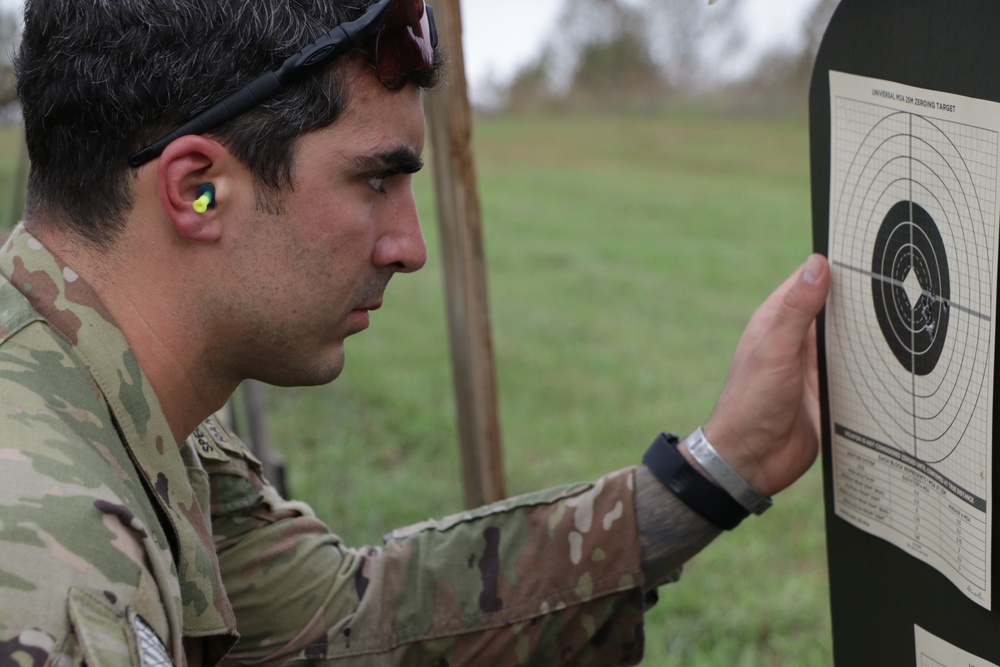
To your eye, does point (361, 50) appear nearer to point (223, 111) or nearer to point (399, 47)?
point (399, 47)

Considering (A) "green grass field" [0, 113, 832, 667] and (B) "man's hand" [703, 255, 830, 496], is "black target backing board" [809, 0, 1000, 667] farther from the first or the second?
(A) "green grass field" [0, 113, 832, 667]

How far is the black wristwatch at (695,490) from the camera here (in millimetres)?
1598

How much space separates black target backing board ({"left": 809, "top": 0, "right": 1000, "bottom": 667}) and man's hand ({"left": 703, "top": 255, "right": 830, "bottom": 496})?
0.06m

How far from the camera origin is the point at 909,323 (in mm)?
1302

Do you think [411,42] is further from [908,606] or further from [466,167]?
[908,606]

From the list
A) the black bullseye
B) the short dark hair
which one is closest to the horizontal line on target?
the black bullseye

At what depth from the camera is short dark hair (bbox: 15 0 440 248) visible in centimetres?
126

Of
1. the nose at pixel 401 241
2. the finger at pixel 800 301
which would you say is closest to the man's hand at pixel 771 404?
the finger at pixel 800 301

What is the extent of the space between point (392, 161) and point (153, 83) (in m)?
0.29

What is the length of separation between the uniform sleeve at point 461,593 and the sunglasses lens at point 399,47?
0.66m

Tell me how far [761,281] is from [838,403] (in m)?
5.43

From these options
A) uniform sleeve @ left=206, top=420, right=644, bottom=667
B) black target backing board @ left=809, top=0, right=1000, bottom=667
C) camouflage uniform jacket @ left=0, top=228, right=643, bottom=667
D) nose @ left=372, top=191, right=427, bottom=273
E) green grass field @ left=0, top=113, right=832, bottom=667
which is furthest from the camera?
green grass field @ left=0, top=113, right=832, bottom=667

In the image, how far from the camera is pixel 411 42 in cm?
136

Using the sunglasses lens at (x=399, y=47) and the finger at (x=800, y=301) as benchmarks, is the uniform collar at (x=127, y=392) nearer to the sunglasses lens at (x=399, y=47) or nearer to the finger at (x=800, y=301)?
the sunglasses lens at (x=399, y=47)
